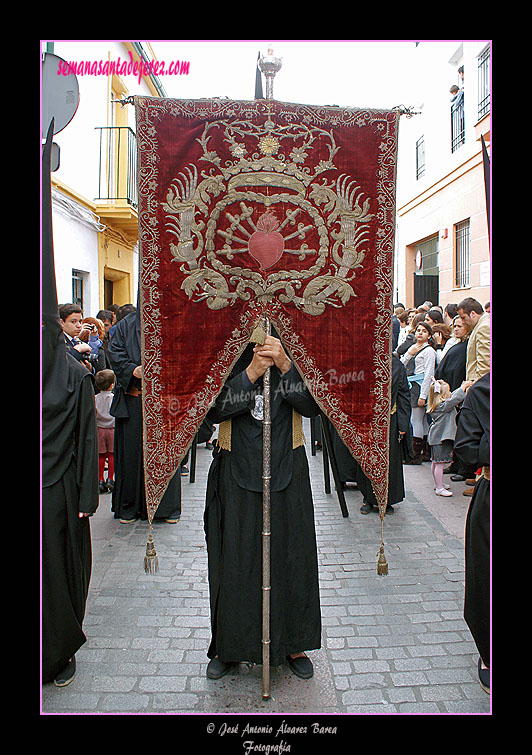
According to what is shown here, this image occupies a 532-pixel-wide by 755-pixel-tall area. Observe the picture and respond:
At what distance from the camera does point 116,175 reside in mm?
11812

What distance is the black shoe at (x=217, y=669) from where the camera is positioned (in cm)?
321

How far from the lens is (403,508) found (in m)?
6.36

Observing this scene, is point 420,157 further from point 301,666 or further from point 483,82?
point 301,666

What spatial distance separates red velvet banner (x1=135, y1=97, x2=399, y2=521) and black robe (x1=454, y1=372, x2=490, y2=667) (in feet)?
1.50

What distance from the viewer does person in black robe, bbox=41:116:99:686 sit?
304cm

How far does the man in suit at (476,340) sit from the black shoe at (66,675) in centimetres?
458

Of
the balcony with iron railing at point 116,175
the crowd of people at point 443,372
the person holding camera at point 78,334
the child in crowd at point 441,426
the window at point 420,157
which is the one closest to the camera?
the person holding camera at point 78,334

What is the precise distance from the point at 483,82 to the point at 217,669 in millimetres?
11292

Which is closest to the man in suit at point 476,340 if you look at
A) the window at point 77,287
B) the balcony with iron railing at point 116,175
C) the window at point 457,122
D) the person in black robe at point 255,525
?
the person in black robe at point 255,525

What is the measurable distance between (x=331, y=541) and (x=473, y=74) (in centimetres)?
1005

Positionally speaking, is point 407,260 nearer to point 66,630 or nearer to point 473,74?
point 473,74

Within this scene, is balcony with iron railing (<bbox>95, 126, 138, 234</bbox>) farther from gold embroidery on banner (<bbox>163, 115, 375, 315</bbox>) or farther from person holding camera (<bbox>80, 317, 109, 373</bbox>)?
gold embroidery on banner (<bbox>163, 115, 375, 315</bbox>)

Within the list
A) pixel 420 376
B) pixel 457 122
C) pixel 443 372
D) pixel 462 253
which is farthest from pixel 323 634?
pixel 457 122

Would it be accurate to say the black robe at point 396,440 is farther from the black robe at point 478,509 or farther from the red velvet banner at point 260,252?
the red velvet banner at point 260,252
